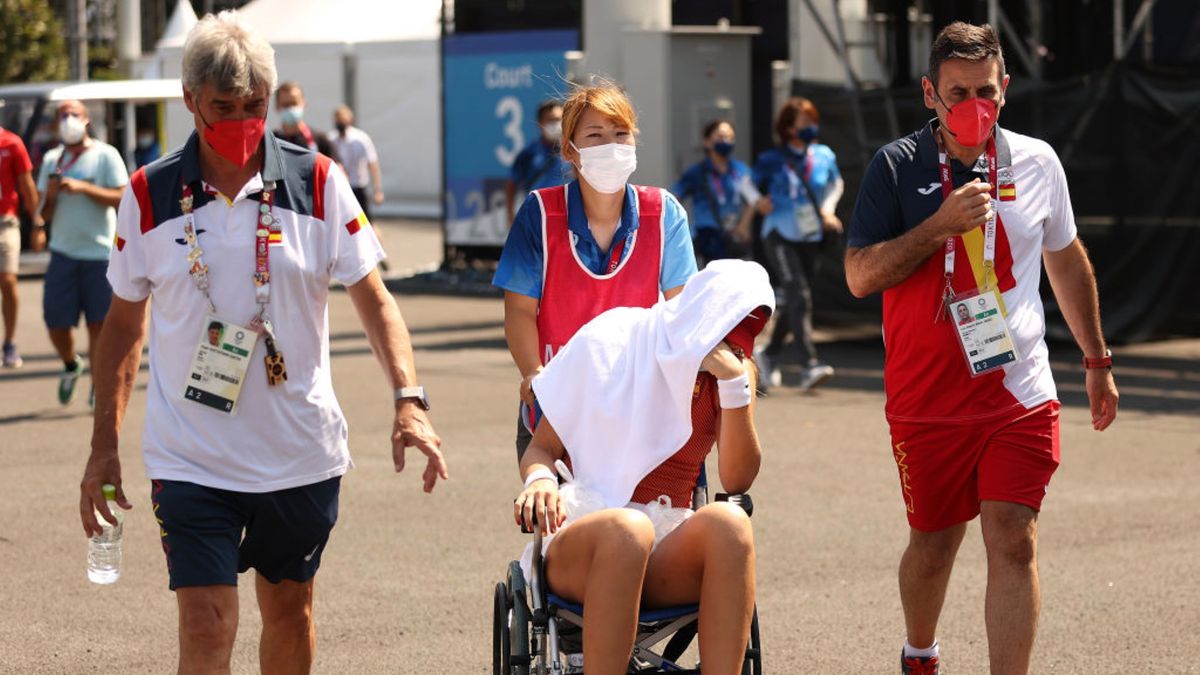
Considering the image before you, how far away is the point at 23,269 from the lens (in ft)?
76.5

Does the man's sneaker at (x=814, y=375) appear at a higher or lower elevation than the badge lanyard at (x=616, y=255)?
lower

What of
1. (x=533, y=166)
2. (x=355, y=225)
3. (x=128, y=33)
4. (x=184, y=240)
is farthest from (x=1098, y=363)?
(x=128, y=33)

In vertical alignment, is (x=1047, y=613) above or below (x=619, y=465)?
below

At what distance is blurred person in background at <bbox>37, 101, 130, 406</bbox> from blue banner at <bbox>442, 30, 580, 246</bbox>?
8704mm

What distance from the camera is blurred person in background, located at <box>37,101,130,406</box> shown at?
11.8 metres

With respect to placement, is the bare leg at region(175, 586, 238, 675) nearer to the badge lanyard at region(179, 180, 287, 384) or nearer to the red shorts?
the badge lanyard at region(179, 180, 287, 384)

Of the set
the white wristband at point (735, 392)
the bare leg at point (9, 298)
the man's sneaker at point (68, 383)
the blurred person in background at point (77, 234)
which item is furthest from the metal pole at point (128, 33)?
the white wristband at point (735, 392)

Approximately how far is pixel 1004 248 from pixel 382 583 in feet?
9.91

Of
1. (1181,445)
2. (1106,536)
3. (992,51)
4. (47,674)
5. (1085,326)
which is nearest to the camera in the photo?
(992,51)

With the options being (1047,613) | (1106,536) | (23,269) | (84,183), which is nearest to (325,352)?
(1047,613)

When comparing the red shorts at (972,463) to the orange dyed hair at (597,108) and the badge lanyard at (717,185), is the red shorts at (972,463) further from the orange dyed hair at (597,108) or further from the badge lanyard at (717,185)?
the badge lanyard at (717,185)

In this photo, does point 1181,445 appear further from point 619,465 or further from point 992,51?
point 619,465

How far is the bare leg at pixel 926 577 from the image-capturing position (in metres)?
5.41

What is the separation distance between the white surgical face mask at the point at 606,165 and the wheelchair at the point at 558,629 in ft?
3.51
